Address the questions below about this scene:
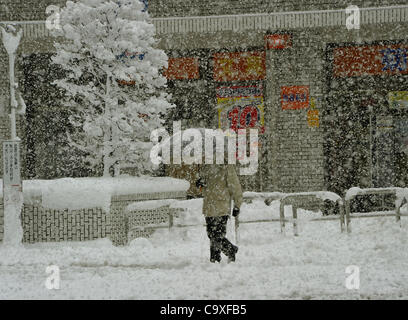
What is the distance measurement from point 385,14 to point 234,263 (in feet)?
25.7

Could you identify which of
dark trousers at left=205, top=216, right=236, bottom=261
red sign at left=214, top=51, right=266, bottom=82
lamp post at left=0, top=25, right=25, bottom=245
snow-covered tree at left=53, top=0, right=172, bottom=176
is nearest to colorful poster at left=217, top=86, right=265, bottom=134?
red sign at left=214, top=51, right=266, bottom=82

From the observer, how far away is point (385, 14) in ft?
41.0

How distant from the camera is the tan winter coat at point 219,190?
7.41 metres

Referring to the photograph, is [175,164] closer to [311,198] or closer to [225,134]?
[225,134]

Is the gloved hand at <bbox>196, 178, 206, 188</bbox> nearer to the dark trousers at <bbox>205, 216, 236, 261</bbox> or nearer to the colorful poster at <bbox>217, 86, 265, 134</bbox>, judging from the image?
the dark trousers at <bbox>205, 216, 236, 261</bbox>

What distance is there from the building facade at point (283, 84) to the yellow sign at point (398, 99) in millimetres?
25

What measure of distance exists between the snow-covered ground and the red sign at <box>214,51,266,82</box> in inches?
196

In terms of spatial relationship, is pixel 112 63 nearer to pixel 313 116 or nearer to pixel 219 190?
pixel 219 190

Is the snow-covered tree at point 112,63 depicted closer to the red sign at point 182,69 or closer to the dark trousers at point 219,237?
the red sign at point 182,69

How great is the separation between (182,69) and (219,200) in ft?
24.5

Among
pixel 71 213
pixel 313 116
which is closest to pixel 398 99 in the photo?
pixel 313 116

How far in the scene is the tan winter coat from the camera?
7414 millimetres
